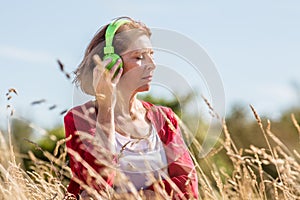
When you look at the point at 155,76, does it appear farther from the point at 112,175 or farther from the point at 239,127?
the point at 239,127

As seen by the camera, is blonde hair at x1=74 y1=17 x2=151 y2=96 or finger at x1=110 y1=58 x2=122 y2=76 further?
blonde hair at x1=74 y1=17 x2=151 y2=96

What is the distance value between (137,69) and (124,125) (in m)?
0.33

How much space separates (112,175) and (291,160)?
920mm

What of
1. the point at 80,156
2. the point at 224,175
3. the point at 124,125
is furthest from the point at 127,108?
the point at 224,175

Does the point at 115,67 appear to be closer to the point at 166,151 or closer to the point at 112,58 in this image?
the point at 112,58

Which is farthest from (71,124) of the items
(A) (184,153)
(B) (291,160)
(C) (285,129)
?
(C) (285,129)

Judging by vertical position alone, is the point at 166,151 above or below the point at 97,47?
below

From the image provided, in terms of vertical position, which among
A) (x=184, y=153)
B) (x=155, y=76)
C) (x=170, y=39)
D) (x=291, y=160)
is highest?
(x=170, y=39)

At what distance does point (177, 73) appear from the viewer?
2.83 meters

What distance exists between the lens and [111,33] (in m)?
3.03

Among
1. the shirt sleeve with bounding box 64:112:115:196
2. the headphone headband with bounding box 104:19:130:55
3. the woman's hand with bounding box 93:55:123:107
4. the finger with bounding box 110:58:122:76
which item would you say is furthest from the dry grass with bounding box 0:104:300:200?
the headphone headband with bounding box 104:19:130:55

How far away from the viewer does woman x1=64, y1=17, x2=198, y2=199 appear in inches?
111

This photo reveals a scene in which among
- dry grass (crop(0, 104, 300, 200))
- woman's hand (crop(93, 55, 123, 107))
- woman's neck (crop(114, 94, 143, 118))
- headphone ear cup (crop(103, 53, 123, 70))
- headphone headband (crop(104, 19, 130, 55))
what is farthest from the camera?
woman's neck (crop(114, 94, 143, 118))

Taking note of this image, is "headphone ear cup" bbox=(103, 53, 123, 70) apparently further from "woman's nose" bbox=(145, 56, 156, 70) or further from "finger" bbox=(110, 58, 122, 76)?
"woman's nose" bbox=(145, 56, 156, 70)
